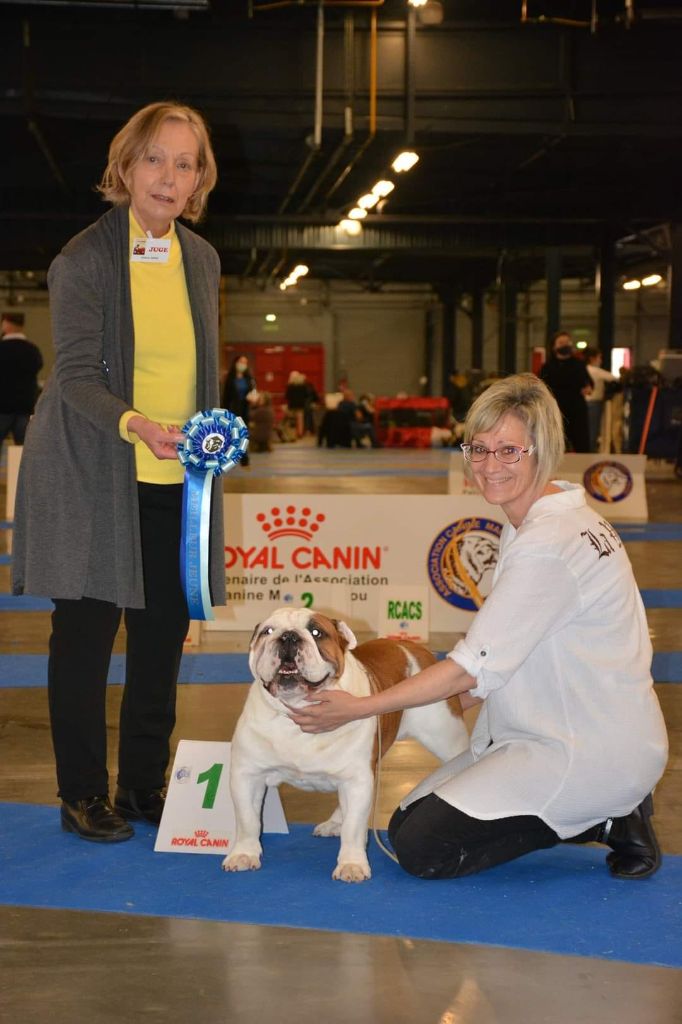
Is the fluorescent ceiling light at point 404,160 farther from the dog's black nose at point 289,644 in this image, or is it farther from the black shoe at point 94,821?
the dog's black nose at point 289,644

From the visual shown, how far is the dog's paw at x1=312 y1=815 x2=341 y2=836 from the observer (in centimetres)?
298

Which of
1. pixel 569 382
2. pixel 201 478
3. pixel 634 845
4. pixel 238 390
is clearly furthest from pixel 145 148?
pixel 238 390

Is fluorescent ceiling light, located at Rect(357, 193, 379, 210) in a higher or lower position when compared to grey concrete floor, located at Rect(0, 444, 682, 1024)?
higher

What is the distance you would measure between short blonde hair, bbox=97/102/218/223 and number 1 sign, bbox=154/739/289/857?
4.34 ft

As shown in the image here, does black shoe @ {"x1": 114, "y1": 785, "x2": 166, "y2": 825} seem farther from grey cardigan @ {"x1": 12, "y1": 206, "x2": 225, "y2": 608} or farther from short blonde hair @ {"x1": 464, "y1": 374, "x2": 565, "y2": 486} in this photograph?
short blonde hair @ {"x1": 464, "y1": 374, "x2": 565, "y2": 486}

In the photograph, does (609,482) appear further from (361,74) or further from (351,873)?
(351,873)

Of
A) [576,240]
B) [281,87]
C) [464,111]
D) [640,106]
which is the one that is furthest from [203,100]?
[576,240]

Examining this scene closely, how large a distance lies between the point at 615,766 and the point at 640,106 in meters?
10.9

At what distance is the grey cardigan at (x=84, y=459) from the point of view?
280cm

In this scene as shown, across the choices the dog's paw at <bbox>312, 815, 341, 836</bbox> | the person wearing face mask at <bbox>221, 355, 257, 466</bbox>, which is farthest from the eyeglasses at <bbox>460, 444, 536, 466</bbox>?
the person wearing face mask at <bbox>221, 355, 257, 466</bbox>

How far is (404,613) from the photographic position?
5512 millimetres

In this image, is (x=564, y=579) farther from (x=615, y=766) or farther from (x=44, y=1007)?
(x=44, y=1007)

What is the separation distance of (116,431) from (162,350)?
282 millimetres

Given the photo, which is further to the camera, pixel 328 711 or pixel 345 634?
pixel 345 634
